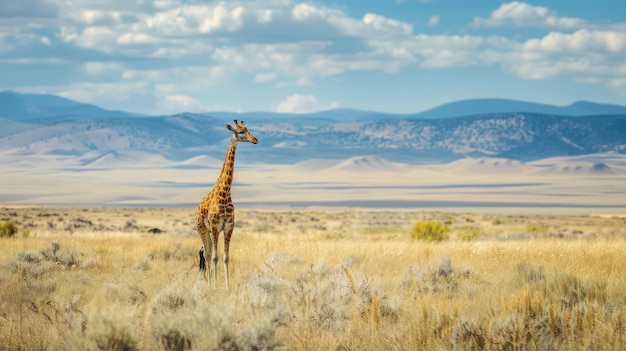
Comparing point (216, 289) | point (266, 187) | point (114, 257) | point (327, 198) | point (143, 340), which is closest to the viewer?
point (143, 340)

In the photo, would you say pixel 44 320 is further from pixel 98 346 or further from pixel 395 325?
pixel 395 325

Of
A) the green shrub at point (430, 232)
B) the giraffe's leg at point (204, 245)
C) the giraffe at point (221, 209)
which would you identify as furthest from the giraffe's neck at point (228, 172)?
the green shrub at point (430, 232)

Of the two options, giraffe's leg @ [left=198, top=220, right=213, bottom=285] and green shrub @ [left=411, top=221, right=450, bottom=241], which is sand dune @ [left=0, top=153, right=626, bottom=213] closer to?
green shrub @ [left=411, top=221, right=450, bottom=241]

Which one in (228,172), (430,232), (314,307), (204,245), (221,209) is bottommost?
(430,232)

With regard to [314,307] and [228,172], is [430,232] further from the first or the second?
[314,307]

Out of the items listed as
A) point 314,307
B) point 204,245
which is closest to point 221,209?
point 204,245

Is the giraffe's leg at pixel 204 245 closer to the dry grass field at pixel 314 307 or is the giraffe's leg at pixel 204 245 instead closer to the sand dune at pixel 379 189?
the dry grass field at pixel 314 307

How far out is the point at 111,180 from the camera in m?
183

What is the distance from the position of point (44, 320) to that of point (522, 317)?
500cm

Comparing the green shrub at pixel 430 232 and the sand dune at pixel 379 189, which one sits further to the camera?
the sand dune at pixel 379 189

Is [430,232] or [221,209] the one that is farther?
[430,232]

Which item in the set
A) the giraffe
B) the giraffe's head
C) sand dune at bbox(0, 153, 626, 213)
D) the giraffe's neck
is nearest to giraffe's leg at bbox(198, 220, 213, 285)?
the giraffe

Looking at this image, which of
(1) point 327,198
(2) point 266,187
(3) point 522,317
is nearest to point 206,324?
(3) point 522,317

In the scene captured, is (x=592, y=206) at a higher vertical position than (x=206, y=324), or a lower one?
lower
